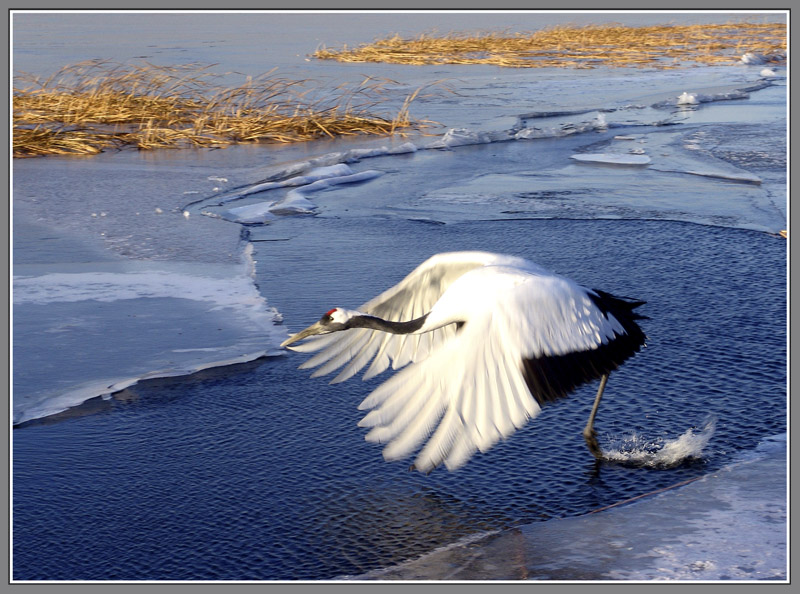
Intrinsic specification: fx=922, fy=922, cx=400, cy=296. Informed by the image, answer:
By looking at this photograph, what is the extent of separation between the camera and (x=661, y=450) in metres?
3.80

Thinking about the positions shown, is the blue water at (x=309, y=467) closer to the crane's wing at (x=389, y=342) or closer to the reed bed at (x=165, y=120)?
the crane's wing at (x=389, y=342)

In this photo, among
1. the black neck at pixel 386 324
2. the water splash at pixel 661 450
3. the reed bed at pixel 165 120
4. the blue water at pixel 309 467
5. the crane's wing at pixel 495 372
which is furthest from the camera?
the reed bed at pixel 165 120

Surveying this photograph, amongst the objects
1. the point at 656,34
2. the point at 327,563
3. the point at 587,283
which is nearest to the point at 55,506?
the point at 327,563

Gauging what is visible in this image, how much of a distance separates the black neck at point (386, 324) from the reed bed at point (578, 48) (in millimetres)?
14721

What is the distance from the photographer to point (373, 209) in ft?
25.1

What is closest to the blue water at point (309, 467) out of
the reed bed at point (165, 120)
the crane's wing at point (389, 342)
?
the crane's wing at point (389, 342)

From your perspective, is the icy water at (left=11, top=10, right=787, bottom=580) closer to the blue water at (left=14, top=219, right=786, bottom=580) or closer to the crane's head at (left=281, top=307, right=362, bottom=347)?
the blue water at (left=14, top=219, right=786, bottom=580)

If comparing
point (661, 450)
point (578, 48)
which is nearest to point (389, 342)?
point (661, 450)

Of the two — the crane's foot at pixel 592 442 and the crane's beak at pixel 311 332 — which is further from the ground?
the crane's beak at pixel 311 332

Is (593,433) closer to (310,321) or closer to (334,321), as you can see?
(334,321)

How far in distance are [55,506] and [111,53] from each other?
57.0 feet

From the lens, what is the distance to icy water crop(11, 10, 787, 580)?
10.9 ft

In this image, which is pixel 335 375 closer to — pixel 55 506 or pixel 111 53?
pixel 55 506

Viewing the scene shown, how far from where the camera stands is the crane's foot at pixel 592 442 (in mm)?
3842
